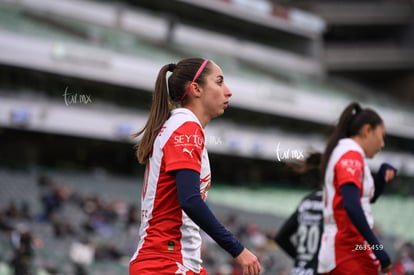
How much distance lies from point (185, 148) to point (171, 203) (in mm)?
264

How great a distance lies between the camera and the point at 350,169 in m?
4.04

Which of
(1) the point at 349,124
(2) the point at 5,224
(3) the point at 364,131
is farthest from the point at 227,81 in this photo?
(3) the point at 364,131

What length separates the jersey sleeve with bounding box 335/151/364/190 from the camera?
3992mm

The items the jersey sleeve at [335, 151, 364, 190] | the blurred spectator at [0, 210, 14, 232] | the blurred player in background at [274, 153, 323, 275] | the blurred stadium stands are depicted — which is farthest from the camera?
the blurred stadium stands

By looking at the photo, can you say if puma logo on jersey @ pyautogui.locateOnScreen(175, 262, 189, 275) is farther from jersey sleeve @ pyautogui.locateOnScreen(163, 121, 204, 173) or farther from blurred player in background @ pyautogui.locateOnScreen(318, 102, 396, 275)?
blurred player in background @ pyautogui.locateOnScreen(318, 102, 396, 275)

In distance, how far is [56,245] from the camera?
507 inches

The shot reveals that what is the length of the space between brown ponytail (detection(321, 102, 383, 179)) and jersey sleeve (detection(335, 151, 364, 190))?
214mm

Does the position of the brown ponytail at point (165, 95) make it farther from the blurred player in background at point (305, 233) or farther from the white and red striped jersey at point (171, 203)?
the blurred player in background at point (305, 233)

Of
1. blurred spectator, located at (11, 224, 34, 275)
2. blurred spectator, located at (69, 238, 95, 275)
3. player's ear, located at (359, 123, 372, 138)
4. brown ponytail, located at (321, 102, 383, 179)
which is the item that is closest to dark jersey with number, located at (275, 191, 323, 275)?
brown ponytail, located at (321, 102, 383, 179)

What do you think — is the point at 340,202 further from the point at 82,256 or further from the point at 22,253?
the point at 82,256

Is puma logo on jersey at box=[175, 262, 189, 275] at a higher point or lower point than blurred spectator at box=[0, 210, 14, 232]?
higher

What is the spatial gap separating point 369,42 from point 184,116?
4422 cm

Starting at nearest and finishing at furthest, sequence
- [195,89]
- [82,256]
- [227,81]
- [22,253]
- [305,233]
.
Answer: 1. [195,89]
2. [305,233]
3. [22,253]
4. [82,256]
5. [227,81]

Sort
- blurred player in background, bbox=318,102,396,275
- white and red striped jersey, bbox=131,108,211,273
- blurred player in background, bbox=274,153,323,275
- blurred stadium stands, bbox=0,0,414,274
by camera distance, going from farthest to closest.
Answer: blurred stadium stands, bbox=0,0,414,274, blurred player in background, bbox=274,153,323,275, blurred player in background, bbox=318,102,396,275, white and red striped jersey, bbox=131,108,211,273
